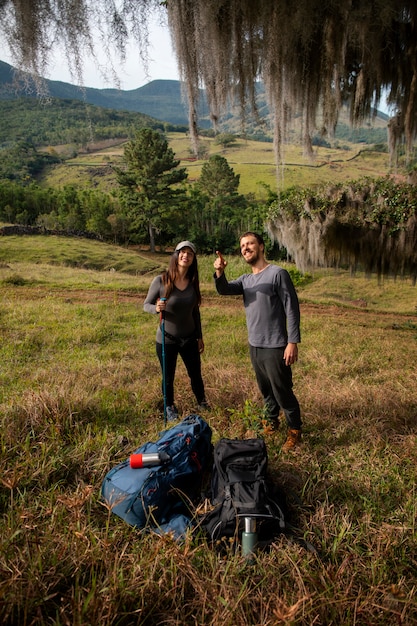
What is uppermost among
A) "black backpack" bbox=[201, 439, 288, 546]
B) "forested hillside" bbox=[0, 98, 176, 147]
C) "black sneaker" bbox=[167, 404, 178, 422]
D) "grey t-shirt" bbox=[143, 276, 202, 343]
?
"forested hillside" bbox=[0, 98, 176, 147]

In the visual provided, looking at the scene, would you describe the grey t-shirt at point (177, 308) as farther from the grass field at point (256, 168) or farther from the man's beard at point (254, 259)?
the grass field at point (256, 168)

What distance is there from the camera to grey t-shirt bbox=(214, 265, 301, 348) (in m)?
2.98

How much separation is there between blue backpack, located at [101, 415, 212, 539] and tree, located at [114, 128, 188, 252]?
43540 mm

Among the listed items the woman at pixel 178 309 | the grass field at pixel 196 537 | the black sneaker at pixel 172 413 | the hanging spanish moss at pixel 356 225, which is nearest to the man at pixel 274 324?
the grass field at pixel 196 537

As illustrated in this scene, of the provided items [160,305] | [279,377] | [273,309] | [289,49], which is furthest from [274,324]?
[289,49]

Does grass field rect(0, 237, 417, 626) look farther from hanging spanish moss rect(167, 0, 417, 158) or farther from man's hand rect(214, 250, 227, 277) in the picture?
hanging spanish moss rect(167, 0, 417, 158)

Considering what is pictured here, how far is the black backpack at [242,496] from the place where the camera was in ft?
6.71

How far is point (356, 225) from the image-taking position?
8.23 meters

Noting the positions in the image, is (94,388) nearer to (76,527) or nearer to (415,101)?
(76,527)

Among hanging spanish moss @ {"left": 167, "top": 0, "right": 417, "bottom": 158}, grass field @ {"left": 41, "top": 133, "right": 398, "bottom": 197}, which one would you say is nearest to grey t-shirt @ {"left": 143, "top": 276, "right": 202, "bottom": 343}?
hanging spanish moss @ {"left": 167, "top": 0, "right": 417, "bottom": 158}

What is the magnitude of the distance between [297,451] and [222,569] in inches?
55.2

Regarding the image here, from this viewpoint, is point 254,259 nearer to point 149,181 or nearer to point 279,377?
point 279,377

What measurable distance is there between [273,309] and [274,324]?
13 cm

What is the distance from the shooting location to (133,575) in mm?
1706
